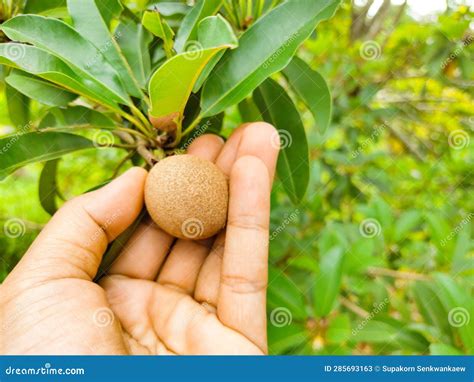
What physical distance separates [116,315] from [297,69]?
2.64 ft

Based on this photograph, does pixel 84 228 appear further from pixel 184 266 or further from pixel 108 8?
pixel 108 8

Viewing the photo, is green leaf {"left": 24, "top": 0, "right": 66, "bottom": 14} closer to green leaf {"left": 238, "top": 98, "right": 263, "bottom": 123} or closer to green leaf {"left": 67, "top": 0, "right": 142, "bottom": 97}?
green leaf {"left": 67, "top": 0, "right": 142, "bottom": 97}

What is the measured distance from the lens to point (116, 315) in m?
1.23

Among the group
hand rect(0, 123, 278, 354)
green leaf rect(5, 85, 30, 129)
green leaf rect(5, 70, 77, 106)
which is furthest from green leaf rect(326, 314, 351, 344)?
green leaf rect(5, 85, 30, 129)

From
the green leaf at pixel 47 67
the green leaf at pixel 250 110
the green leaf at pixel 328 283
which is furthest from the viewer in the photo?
the green leaf at pixel 250 110

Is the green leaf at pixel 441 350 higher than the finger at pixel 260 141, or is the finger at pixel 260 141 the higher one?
the finger at pixel 260 141

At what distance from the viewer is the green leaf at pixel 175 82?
908 mm

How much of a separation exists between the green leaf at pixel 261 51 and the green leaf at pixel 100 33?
0.64 ft

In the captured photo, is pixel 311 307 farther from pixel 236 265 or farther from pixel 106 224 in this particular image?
pixel 106 224

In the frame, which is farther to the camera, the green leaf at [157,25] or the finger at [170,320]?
the finger at [170,320]

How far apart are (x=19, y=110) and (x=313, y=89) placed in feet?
2.84

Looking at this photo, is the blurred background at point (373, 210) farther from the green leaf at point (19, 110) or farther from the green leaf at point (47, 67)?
the green leaf at point (47, 67)

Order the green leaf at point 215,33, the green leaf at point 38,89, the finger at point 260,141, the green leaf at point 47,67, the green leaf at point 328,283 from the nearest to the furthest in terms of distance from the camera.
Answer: the green leaf at point 215,33, the green leaf at point 47,67, the green leaf at point 38,89, the finger at point 260,141, the green leaf at point 328,283

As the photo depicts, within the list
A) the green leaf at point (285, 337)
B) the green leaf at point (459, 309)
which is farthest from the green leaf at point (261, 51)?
the green leaf at point (459, 309)
